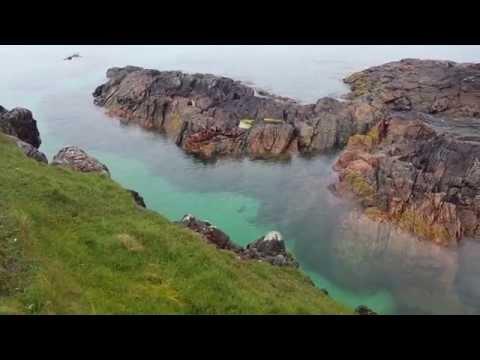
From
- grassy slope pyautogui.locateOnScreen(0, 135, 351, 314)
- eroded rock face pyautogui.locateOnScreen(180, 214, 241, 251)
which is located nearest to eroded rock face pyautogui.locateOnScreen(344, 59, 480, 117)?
eroded rock face pyautogui.locateOnScreen(180, 214, 241, 251)

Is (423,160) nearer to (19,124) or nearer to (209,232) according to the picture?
(209,232)

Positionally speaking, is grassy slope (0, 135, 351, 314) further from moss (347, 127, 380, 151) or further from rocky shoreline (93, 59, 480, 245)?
moss (347, 127, 380, 151)

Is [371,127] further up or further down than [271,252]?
further up

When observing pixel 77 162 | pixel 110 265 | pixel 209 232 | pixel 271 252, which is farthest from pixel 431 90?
pixel 110 265

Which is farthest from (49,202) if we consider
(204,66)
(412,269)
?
(204,66)

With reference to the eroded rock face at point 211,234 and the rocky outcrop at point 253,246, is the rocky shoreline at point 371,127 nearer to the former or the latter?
the rocky outcrop at point 253,246

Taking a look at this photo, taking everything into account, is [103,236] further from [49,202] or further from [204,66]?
[204,66]

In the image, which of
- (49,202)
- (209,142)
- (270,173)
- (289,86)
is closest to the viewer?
(49,202)
